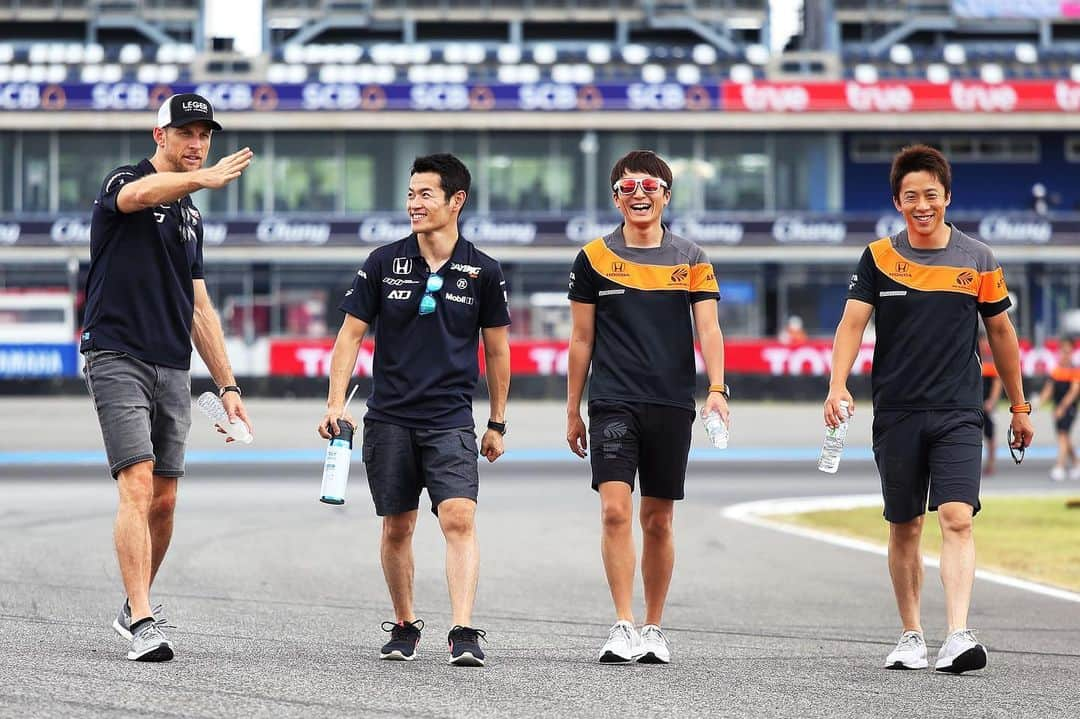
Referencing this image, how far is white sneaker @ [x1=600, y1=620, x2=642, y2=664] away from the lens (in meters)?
6.73

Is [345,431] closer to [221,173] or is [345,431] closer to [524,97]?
[221,173]

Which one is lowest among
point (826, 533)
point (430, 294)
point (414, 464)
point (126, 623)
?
point (826, 533)

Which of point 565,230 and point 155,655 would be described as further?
point 565,230

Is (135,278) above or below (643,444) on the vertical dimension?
above

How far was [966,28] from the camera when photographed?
205 ft

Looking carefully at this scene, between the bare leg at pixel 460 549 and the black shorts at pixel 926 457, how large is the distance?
1638mm

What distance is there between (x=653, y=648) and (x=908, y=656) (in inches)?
38.2

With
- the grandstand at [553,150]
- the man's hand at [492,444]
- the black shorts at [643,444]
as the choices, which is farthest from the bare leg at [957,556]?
the grandstand at [553,150]

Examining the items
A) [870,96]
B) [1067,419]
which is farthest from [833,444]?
[870,96]

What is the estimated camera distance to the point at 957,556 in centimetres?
689

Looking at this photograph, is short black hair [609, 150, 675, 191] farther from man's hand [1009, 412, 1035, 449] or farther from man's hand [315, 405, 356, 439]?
man's hand [1009, 412, 1035, 449]

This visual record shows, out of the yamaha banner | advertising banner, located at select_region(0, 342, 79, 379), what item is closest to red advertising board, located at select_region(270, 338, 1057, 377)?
advertising banner, located at select_region(0, 342, 79, 379)

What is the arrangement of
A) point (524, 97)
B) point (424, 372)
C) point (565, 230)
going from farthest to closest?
point (524, 97), point (565, 230), point (424, 372)

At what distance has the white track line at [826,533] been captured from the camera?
10.4 meters
